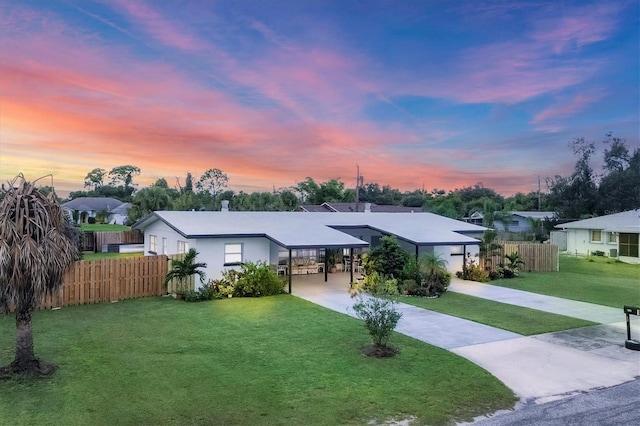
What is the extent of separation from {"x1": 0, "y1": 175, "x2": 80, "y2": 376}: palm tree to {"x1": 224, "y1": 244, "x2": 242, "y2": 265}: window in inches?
374

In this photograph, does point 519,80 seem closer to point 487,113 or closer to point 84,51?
point 487,113

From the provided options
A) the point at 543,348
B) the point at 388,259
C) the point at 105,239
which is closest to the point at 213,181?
the point at 105,239

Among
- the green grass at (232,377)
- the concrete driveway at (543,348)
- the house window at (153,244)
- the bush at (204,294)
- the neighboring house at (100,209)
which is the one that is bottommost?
the concrete driveway at (543,348)

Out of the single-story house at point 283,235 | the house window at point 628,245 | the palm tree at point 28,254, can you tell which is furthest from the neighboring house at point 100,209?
the palm tree at point 28,254

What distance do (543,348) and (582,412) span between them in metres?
3.90

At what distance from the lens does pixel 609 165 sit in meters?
59.0

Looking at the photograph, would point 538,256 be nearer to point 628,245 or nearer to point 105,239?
point 628,245

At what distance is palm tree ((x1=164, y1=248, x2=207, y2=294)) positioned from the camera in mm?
16078

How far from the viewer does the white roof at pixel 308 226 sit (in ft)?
59.6

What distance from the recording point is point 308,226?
22.0m

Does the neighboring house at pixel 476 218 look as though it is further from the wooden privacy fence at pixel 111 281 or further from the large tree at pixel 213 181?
the wooden privacy fence at pixel 111 281

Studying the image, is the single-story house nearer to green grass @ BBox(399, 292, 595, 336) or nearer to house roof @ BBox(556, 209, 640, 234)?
green grass @ BBox(399, 292, 595, 336)

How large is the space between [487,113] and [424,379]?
73.1 feet

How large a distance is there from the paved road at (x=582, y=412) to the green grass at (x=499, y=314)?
172 inches
